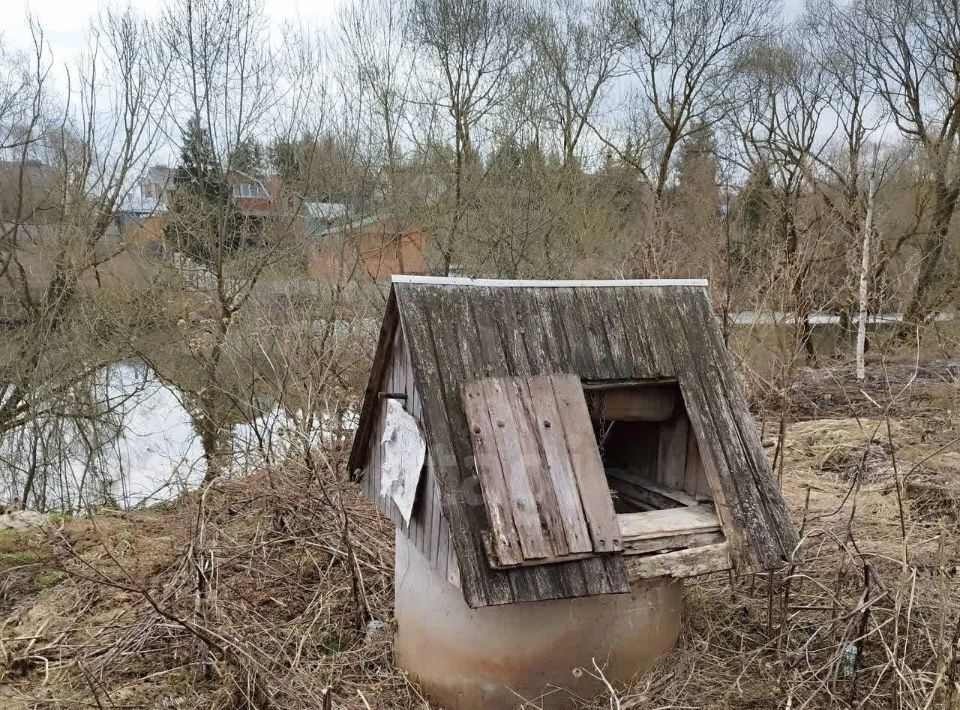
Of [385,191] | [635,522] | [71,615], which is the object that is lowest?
[71,615]

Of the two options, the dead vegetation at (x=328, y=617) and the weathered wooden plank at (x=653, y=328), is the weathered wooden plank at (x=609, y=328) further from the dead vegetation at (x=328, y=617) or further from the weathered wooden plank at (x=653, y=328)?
the dead vegetation at (x=328, y=617)

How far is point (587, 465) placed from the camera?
11.3 feet

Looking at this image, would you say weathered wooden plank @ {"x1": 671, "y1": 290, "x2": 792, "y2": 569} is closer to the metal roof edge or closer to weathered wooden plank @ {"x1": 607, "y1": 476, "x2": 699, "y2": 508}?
the metal roof edge

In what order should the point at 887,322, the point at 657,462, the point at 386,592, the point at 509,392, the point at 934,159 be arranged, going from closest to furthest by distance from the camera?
the point at 509,392, the point at 657,462, the point at 386,592, the point at 887,322, the point at 934,159

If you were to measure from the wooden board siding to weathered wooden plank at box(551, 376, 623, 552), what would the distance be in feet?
2.16

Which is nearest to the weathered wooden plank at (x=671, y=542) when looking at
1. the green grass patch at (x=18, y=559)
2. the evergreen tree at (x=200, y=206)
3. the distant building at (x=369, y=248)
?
the green grass patch at (x=18, y=559)

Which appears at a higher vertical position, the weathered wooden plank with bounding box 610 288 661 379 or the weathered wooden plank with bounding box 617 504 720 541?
the weathered wooden plank with bounding box 610 288 661 379

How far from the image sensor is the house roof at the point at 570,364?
3219 millimetres

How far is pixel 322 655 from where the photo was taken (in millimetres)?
4543

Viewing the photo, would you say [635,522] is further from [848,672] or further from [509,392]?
[848,672]

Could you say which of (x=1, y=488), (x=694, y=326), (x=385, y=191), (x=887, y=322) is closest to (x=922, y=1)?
(x=887, y=322)

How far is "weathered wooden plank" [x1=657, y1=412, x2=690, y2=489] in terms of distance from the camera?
13.4ft

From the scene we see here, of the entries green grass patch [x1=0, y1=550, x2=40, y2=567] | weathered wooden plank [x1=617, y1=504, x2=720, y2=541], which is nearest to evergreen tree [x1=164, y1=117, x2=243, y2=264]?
green grass patch [x1=0, y1=550, x2=40, y2=567]

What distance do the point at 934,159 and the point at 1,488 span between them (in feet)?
72.7
